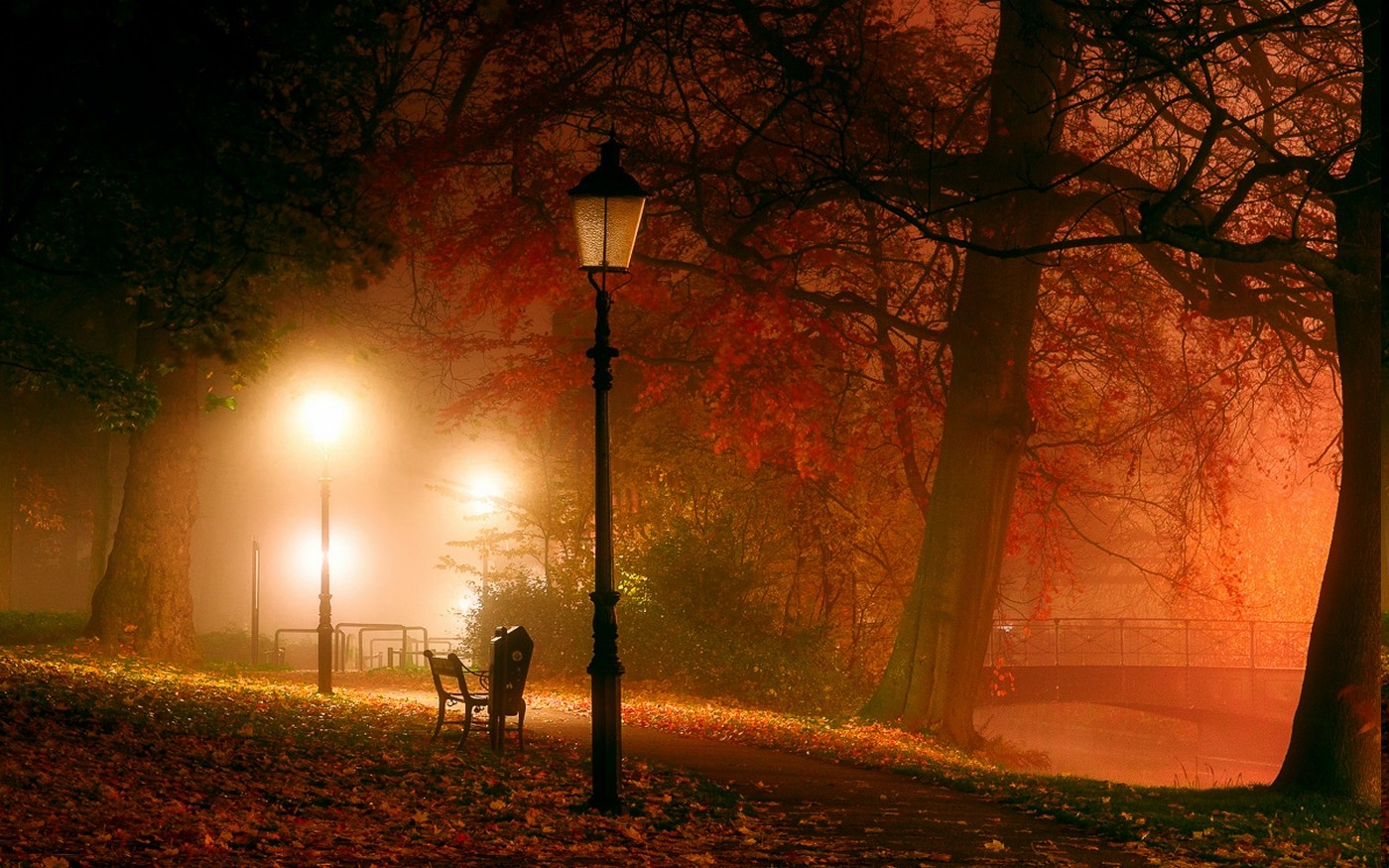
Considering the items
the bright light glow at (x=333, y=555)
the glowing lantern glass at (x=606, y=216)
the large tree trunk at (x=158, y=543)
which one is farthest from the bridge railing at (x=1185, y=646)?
the bright light glow at (x=333, y=555)

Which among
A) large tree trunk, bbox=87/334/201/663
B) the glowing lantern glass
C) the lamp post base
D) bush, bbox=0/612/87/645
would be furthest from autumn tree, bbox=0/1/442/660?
bush, bbox=0/612/87/645

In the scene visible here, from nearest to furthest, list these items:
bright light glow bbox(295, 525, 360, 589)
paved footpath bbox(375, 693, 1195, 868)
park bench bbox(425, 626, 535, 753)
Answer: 1. paved footpath bbox(375, 693, 1195, 868)
2. park bench bbox(425, 626, 535, 753)
3. bright light glow bbox(295, 525, 360, 589)

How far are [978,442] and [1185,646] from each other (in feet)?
76.3

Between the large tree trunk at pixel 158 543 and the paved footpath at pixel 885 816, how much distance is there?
10.4 metres

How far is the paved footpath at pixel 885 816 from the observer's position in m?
8.35

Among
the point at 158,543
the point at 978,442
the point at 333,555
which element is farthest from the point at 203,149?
the point at 333,555

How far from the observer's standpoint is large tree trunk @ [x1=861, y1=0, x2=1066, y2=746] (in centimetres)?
1706

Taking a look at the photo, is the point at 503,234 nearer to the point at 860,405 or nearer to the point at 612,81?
the point at 612,81

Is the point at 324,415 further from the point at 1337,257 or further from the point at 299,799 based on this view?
the point at 1337,257

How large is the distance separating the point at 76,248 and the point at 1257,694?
97.4 feet

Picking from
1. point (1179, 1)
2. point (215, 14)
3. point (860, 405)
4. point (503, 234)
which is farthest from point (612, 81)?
point (860, 405)

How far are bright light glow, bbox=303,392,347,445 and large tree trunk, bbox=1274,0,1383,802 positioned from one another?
13.2 metres

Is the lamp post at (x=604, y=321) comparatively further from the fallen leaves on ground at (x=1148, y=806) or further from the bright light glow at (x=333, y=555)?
the bright light glow at (x=333, y=555)

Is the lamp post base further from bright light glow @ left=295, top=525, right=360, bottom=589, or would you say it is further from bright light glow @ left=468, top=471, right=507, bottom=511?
bright light glow @ left=295, top=525, right=360, bottom=589
